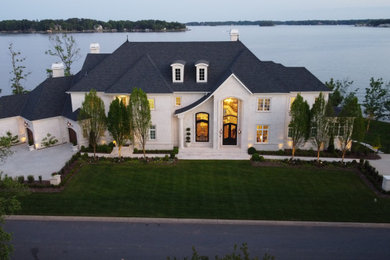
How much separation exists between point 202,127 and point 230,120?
3032 millimetres

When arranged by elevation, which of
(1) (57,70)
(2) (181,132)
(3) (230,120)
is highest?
(1) (57,70)

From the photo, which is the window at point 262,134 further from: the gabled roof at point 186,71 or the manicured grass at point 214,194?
the manicured grass at point 214,194

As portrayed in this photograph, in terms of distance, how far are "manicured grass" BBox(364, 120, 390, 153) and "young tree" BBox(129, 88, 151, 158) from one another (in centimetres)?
2486

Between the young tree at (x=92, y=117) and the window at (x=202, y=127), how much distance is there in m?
9.57

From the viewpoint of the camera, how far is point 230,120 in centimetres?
3403

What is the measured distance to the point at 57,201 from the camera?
23688 millimetres

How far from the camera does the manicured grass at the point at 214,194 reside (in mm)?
22234

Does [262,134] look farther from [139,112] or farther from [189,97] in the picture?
[139,112]

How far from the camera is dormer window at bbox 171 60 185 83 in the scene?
3353 centimetres

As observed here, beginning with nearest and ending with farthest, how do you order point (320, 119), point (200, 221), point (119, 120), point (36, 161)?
1. point (200, 221)
2. point (320, 119)
3. point (119, 120)
4. point (36, 161)

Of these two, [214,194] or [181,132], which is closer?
[214,194]

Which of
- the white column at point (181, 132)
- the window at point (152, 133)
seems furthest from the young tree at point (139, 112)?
the white column at point (181, 132)

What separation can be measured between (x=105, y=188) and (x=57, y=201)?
3589 mm

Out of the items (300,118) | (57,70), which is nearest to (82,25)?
(57,70)
